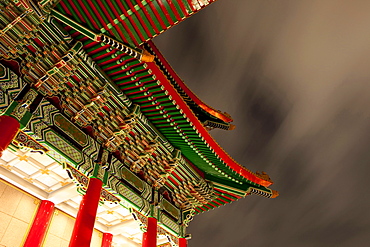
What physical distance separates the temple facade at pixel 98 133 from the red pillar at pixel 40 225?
0.03m

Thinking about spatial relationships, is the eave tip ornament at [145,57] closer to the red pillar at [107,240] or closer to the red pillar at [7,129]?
the red pillar at [7,129]

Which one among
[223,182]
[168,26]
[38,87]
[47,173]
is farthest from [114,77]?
[223,182]

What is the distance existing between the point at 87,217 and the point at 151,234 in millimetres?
3090

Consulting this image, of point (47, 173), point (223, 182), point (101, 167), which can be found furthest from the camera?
point (223, 182)

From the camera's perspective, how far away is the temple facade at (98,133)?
18.1 feet

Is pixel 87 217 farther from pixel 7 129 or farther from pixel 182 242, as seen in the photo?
pixel 182 242

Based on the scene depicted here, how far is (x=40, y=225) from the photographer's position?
8.88m

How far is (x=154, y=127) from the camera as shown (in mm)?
8359

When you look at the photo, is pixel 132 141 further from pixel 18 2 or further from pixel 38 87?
pixel 18 2

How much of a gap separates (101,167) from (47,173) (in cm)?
304

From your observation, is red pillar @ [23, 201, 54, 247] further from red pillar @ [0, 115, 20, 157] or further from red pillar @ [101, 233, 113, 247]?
red pillar @ [0, 115, 20, 157]

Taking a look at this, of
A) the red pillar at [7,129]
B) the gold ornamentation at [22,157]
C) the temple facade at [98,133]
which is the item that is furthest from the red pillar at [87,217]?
the gold ornamentation at [22,157]

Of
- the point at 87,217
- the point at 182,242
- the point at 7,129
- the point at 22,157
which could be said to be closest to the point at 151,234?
the point at 182,242

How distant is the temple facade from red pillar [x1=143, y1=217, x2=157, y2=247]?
Answer: 36 mm
